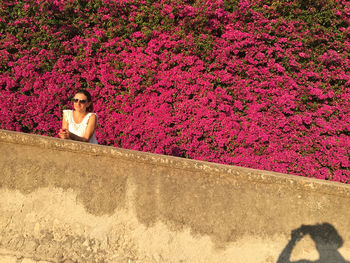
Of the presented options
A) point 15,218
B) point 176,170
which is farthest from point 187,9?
point 15,218

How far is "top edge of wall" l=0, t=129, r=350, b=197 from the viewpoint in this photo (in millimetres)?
1918

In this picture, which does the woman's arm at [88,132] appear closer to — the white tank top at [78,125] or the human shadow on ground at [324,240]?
the white tank top at [78,125]

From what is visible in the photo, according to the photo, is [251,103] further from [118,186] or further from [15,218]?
[15,218]

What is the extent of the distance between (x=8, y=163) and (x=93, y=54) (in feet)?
7.36

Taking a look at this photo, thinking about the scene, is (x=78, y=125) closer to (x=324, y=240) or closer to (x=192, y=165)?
(x=192, y=165)

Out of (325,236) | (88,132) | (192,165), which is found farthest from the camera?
(88,132)

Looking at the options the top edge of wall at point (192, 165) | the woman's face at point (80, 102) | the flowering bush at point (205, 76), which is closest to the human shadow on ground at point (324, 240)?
the top edge of wall at point (192, 165)

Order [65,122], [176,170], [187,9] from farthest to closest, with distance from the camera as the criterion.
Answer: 1. [187,9]
2. [65,122]
3. [176,170]

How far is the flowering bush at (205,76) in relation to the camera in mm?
3607

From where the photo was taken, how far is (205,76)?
367cm

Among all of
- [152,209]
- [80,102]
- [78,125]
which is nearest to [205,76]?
[80,102]

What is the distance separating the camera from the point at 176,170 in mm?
2072

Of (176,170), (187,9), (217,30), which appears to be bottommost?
(176,170)

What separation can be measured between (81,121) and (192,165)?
156 cm
